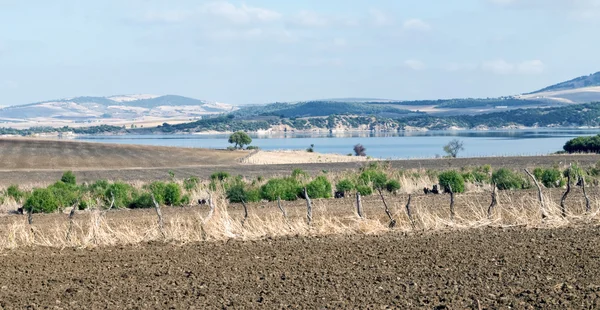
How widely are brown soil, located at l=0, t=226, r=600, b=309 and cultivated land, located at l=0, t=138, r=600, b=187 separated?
3231cm

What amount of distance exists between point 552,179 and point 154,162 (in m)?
41.5

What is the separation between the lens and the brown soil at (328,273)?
1070cm

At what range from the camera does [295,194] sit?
3117 cm

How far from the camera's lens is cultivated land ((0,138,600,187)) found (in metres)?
53.9

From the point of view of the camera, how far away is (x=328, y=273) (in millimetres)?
12648

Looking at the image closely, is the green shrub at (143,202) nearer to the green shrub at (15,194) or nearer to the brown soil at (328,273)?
the green shrub at (15,194)

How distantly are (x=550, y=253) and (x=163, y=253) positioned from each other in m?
7.09

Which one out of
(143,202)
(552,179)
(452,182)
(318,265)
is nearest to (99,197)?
(143,202)

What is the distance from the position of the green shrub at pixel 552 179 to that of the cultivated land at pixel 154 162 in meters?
13.0

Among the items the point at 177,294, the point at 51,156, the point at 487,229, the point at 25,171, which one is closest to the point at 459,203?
the point at 487,229

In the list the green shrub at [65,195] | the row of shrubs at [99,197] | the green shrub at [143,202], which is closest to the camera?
the row of shrubs at [99,197]

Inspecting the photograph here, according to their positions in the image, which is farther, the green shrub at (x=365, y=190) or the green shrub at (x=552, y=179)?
the green shrub at (x=552, y=179)

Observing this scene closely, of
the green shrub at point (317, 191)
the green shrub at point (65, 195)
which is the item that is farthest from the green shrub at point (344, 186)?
the green shrub at point (65, 195)

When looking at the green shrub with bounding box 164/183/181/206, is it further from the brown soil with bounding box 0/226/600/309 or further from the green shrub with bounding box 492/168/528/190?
the brown soil with bounding box 0/226/600/309
